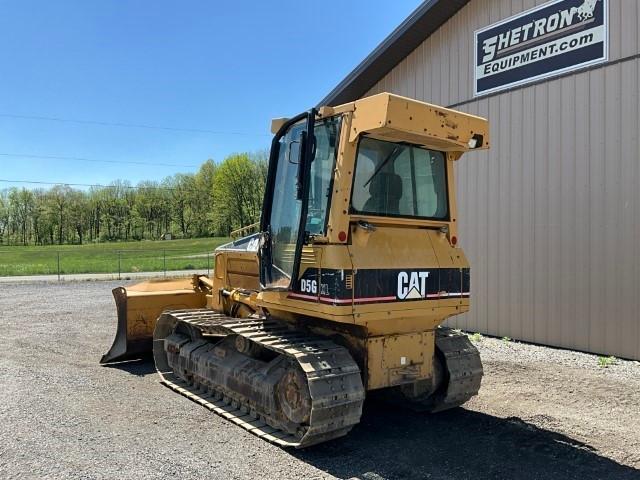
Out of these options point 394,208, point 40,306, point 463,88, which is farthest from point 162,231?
point 394,208

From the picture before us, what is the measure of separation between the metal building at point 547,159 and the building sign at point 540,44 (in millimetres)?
19

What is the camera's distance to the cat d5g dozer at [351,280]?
4.85 m

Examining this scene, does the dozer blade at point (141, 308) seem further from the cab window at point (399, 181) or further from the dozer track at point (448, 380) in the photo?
the cab window at point (399, 181)

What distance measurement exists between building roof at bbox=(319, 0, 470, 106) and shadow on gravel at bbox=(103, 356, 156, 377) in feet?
25.8

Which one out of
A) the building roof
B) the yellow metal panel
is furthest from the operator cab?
the building roof

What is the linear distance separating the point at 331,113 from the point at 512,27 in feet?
21.9

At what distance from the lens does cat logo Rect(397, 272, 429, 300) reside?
5.12 meters

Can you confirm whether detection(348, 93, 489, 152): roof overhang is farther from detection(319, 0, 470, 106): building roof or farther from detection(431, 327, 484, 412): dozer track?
detection(319, 0, 470, 106): building roof

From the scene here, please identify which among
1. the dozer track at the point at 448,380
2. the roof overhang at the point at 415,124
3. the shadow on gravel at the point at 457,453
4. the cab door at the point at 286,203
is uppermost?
the roof overhang at the point at 415,124

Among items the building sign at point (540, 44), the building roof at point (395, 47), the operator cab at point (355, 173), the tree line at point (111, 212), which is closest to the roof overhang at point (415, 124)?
the operator cab at point (355, 173)

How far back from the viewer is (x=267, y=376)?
5.50 meters

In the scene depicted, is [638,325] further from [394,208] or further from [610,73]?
[394,208]

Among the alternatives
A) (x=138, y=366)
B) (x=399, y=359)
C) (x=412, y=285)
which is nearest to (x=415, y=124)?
(x=412, y=285)

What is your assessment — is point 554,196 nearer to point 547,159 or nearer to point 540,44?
point 547,159
